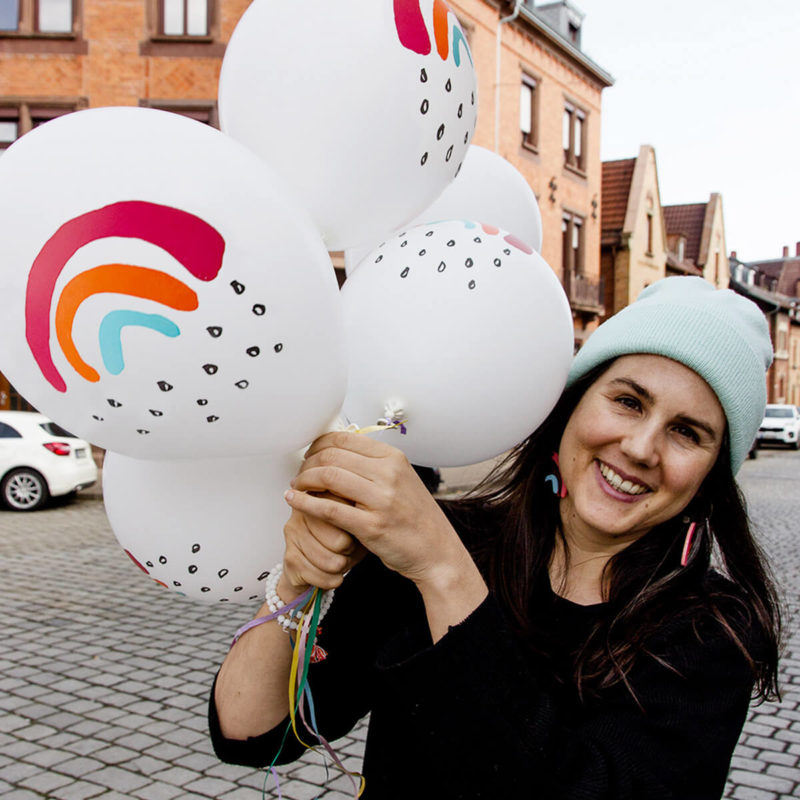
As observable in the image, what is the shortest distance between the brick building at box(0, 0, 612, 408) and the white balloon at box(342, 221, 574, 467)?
42.6 ft

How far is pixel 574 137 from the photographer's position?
20.4 meters

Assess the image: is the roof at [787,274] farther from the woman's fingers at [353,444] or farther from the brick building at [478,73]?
the woman's fingers at [353,444]

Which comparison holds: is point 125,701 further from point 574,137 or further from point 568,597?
point 574,137

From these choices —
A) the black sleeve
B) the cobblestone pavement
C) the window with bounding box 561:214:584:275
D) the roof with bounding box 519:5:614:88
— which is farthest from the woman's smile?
the window with bounding box 561:214:584:275

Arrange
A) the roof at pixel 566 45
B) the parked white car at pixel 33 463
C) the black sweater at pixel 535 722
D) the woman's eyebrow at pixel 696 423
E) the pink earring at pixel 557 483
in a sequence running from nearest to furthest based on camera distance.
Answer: the black sweater at pixel 535 722 < the woman's eyebrow at pixel 696 423 < the pink earring at pixel 557 483 < the parked white car at pixel 33 463 < the roof at pixel 566 45

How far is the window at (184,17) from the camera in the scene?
13.4 metres

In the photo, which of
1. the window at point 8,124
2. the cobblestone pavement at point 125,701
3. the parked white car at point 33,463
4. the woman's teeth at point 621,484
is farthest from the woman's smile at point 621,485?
the window at point 8,124

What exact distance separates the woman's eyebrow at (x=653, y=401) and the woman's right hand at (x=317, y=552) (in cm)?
50

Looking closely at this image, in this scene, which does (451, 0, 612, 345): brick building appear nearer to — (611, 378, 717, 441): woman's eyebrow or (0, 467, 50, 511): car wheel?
(0, 467, 50, 511): car wheel

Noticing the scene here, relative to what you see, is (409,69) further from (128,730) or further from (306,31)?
(128,730)

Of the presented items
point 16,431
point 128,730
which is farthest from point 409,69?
point 16,431

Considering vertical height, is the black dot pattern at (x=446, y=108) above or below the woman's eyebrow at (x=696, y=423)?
above

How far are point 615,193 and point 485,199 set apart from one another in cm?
2537

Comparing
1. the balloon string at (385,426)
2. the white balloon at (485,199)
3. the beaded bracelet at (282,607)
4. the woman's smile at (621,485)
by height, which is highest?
the white balloon at (485,199)
